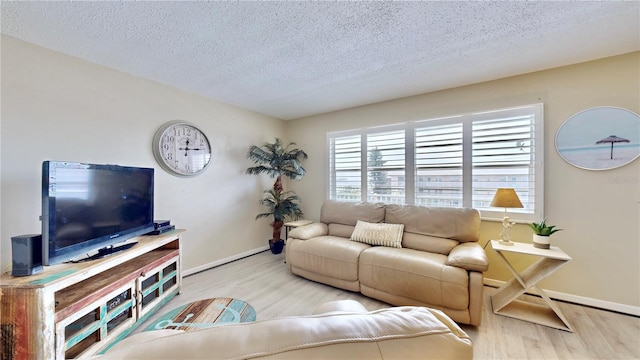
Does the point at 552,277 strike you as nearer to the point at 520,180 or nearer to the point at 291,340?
the point at 520,180

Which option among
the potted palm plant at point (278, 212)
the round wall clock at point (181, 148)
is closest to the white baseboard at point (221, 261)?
the potted palm plant at point (278, 212)

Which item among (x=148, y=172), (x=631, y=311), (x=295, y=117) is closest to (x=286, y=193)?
(x=295, y=117)

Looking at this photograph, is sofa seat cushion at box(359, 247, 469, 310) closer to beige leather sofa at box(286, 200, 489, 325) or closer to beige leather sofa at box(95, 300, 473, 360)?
beige leather sofa at box(286, 200, 489, 325)

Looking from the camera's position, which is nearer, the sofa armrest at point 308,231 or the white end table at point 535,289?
the white end table at point 535,289

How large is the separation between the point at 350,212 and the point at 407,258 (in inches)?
46.4

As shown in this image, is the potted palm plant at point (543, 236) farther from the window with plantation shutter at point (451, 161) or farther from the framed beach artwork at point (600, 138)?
the framed beach artwork at point (600, 138)

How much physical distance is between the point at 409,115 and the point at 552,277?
2.43 m

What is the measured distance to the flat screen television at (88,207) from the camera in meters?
1.52

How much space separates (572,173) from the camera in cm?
237

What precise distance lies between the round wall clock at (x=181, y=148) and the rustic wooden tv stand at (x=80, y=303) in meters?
0.97

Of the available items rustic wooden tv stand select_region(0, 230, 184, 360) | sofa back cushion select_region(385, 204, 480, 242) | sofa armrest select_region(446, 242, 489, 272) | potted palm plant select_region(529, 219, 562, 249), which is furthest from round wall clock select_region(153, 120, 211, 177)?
potted palm plant select_region(529, 219, 562, 249)

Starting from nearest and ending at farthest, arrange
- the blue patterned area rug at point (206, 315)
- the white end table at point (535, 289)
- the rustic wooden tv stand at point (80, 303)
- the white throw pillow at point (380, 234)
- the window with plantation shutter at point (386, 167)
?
the rustic wooden tv stand at point (80, 303)
the blue patterned area rug at point (206, 315)
the white end table at point (535, 289)
the white throw pillow at point (380, 234)
the window with plantation shutter at point (386, 167)

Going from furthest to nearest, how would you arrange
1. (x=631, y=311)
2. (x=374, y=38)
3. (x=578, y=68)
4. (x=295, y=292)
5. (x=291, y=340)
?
(x=295, y=292)
(x=578, y=68)
(x=631, y=311)
(x=374, y=38)
(x=291, y=340)

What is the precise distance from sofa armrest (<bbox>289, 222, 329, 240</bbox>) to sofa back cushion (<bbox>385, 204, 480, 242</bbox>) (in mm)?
930
